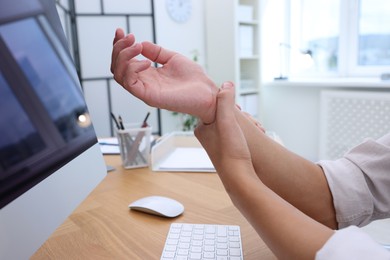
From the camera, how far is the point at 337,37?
2.87m

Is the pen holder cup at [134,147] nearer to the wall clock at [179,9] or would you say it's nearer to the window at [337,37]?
the window at [337,37]

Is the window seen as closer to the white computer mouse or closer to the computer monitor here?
the white computer mouse

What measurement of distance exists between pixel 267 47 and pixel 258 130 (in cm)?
265

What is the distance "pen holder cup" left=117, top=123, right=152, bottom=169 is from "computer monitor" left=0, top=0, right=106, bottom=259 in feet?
1.34

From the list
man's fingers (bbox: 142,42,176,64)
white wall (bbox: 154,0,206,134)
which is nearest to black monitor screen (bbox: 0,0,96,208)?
man's fingers (bbox: 142,42,176,64)

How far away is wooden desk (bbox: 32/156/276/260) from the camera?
0.55 meters

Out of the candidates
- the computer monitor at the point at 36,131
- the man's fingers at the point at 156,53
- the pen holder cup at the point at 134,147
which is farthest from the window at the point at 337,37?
the computer monitor at the point at 36,131

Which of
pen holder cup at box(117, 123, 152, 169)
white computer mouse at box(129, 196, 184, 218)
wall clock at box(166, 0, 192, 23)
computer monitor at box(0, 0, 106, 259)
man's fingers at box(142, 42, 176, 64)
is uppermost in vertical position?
wall clock at box(166, 0, 192, 23)

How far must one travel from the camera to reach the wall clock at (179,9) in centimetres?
303

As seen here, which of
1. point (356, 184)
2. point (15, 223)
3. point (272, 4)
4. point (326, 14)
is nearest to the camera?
point (15, 223)

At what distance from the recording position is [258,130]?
72 cm

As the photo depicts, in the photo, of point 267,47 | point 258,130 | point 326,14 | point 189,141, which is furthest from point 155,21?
point 258,130

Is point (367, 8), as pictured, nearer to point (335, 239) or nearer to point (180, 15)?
point (180, 15)

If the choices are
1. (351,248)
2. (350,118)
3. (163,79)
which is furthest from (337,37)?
(351,248)
